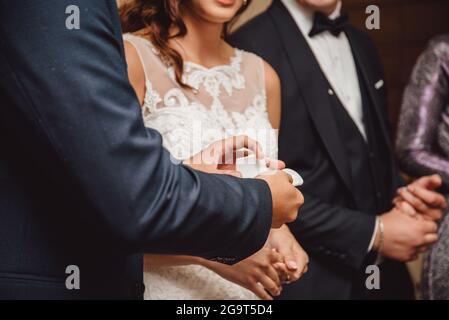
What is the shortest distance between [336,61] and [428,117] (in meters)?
0.39

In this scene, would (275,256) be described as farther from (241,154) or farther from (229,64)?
(229,64)

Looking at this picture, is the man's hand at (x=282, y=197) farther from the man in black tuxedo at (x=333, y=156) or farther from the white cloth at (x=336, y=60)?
the white cloth at (x=336, y=60)

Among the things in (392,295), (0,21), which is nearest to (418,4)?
(392,295)

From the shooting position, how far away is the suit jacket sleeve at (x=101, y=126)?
667 mm

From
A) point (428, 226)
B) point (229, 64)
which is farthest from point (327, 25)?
point (428, 226)

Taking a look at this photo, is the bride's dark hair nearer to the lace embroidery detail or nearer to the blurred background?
the lace embroidery detail

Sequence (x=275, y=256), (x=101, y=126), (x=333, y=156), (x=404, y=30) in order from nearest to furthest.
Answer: (x=101, y=126)
(x=275, y=256)
(x=333, y=156)
(x=404, y=30)

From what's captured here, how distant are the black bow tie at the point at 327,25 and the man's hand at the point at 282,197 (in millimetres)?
993

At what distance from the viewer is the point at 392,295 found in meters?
1.95

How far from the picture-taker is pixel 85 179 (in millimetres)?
700

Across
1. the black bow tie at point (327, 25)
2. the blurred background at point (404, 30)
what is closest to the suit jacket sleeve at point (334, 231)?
the black bow tie at point (327, 25)

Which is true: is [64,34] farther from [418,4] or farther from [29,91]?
[418,4]

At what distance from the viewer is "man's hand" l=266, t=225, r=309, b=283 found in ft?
3.91

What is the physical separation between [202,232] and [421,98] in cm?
141
